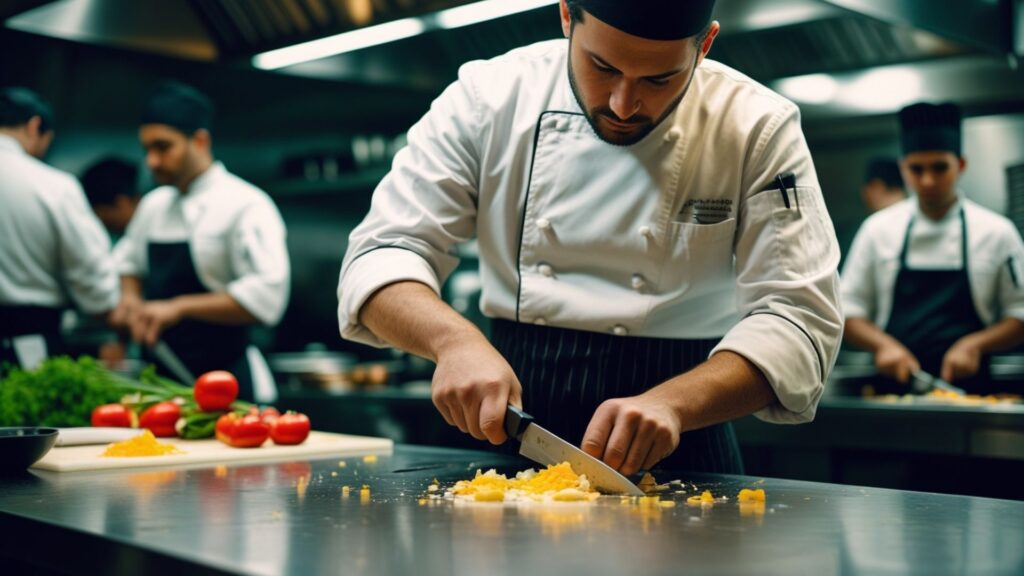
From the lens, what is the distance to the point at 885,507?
135cm

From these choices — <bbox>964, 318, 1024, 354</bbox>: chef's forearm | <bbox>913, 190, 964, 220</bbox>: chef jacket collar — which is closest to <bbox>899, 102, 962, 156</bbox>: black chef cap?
<bbox>913, 190, 964, 220</bbox>: chef jacket collar

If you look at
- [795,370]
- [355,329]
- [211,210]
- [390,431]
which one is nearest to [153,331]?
[211,210]

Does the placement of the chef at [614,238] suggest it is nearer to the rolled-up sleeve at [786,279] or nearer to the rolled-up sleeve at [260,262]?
the rolled-up sleeve at [786,279]

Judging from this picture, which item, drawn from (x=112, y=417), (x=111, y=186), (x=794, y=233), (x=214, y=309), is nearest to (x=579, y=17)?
(x=794, y=233)

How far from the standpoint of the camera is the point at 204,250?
3.88 meters

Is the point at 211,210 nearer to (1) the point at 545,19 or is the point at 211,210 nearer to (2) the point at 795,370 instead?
(1) the point at 545,19

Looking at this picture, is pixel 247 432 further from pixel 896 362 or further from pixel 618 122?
pixel 896 362

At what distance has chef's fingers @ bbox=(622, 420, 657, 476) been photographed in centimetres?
140

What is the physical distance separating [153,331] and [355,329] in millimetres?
2080

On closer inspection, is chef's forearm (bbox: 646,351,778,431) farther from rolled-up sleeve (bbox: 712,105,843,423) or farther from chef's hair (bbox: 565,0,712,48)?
chef's hair (bbox: 565,0,712,48)

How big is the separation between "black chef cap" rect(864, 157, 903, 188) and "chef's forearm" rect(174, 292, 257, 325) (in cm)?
287

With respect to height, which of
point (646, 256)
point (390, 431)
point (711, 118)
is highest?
point (711, 118)

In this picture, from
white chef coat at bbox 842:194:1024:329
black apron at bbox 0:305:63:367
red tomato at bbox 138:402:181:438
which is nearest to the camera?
red tomato at bbox 138:402:181:438

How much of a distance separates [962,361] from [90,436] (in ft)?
10.1
